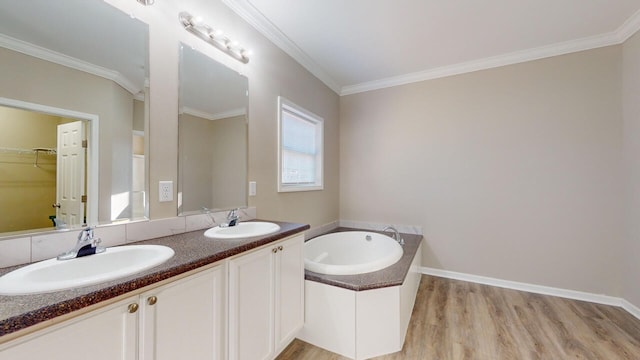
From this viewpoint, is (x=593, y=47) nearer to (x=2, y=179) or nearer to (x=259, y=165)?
(x=259, y=165)

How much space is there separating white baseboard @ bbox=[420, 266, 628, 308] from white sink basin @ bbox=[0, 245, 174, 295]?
10.1 ft

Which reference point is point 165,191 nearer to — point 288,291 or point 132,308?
point 132,308

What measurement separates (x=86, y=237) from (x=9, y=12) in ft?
3.02

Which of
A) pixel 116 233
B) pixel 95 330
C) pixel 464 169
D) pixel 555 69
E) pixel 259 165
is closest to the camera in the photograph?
pixel 95 330

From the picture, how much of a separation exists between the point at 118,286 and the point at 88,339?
156 mm

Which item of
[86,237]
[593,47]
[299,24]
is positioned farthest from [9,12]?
[593,47]

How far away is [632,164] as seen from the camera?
7.30 ft

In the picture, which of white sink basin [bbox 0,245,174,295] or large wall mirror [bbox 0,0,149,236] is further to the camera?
large wall mirror [bbox 0,0,149,236]

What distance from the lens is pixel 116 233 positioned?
1.20 meters

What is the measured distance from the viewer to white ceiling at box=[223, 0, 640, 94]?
6.45 ft

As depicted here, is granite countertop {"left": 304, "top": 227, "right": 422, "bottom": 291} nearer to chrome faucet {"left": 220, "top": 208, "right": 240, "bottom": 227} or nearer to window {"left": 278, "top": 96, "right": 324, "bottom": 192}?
chrome faucet {"left": 220, "top": 208, "right": 240, "bottom": 227}

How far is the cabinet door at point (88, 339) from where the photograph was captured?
62 cm

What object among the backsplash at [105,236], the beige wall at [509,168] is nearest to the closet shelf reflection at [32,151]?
the backsplash at [105,236]

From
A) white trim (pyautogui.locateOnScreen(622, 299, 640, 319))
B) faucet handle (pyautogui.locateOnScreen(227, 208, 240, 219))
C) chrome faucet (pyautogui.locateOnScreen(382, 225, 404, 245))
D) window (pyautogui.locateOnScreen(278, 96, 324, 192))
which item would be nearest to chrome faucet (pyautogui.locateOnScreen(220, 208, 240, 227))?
faucet handle (pyautogui.locateOnScreen(227, 208, 240, 219))
